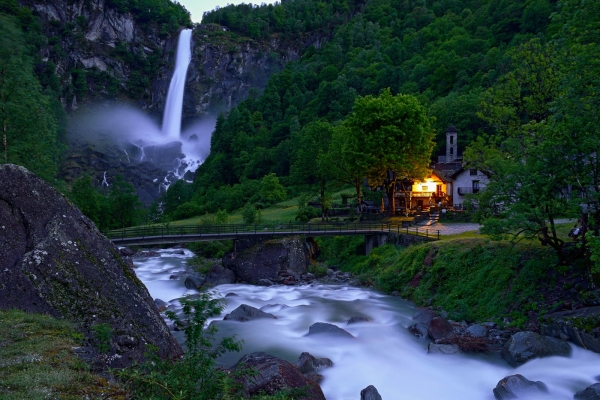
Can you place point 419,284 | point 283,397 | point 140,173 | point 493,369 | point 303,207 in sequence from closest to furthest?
1. point 283,397
2. point 493,369
3. point 419,284
4. point 303,207
5. point 140,173

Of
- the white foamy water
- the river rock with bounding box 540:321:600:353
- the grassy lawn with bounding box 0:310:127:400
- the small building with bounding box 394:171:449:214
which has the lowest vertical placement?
the white foamy water

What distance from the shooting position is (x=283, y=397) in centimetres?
609

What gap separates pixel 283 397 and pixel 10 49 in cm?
3149

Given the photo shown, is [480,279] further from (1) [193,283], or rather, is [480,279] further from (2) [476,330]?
(1) [193,283]

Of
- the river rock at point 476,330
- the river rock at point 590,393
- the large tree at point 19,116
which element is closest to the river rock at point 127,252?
the large tree at point 19,116

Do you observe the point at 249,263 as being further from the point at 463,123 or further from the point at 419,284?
the point at 463,123

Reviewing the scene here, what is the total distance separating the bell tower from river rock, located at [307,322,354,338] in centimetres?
5112

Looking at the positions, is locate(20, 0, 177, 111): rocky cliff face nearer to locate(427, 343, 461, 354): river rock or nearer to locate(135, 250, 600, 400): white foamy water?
locate(135, 250, 600, 400): white foamy water

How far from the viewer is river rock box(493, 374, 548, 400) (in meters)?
12.2

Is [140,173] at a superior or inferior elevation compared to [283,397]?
superior

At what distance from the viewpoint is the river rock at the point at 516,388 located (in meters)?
12.2

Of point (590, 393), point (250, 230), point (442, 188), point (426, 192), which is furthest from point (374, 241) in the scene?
point (590, 393)

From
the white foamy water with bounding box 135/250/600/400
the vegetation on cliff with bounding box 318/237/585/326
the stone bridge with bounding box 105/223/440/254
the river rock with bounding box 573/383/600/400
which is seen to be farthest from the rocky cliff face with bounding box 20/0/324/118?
the river rock with bounding box 573/383/600/400

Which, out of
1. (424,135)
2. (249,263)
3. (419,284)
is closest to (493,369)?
(419,284)
